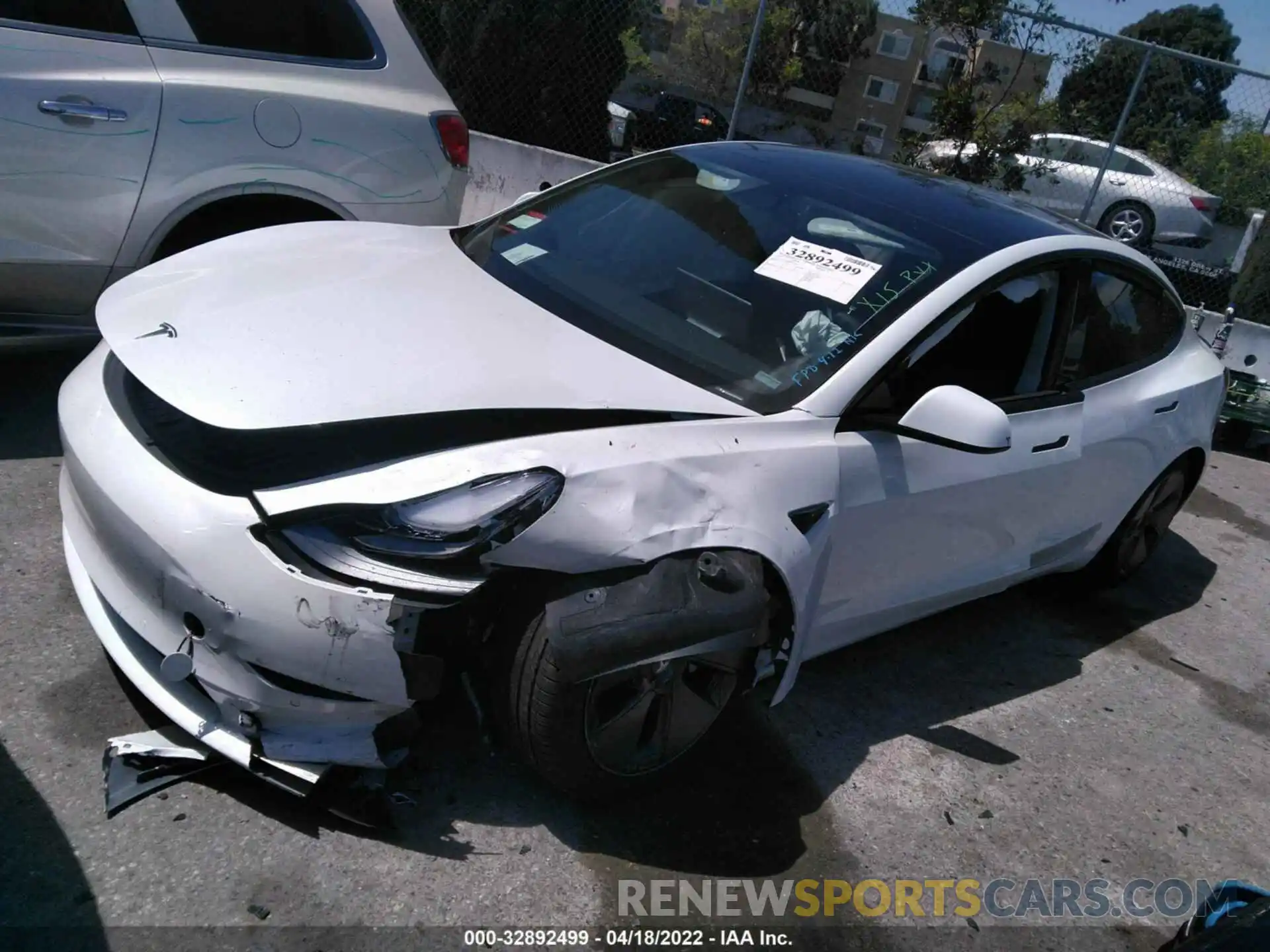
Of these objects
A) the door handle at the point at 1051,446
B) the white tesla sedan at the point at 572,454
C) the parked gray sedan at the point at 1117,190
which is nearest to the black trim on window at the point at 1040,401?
the white tesla sedan at the point at 572,454

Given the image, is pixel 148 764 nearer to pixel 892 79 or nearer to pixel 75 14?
pixel 75 14

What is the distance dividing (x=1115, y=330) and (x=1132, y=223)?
8527 mm

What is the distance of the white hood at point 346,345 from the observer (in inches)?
96.7

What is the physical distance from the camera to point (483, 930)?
7.64 feet

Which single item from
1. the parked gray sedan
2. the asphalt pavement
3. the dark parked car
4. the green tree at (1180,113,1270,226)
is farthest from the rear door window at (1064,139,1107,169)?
the asphalt pavement

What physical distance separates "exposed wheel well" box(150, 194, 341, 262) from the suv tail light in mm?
621

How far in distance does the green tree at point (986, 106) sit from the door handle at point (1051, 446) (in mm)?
5308

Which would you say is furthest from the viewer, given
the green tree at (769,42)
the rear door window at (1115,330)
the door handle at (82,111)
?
the green tree at (769,42)

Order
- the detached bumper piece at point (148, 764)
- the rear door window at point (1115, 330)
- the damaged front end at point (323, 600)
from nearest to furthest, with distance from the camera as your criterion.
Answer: the damaged front end at point (323, 600)
the detached bumper piece at point (148, 764)
the rear door window at point (1115, 330)

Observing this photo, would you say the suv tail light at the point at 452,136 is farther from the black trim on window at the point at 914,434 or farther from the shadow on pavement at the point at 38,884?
the shadow on pavement at the point at 38,884

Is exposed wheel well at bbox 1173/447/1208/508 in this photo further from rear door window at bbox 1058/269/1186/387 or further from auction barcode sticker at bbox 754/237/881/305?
auction barcode sticker at bbox 754/237/881/305

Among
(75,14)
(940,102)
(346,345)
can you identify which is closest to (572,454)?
(346,345)

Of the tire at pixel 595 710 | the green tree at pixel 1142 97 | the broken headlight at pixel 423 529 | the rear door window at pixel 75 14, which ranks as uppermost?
the green tree at pixel 1142 97

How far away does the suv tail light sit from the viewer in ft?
15.5
